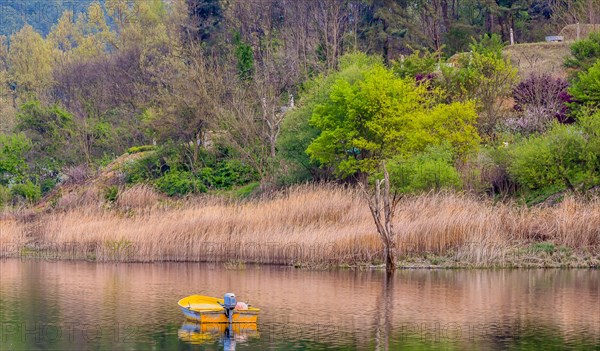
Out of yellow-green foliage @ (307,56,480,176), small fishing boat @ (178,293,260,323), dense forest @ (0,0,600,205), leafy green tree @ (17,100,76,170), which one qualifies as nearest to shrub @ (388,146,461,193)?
dense forest @ (0,0,600,205)

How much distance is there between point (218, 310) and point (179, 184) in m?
30.2

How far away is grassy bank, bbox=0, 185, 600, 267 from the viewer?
115ft

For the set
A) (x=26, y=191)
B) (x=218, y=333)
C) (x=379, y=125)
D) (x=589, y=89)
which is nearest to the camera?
(x=218, y=333)

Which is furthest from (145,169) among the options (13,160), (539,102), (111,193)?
(539,102)

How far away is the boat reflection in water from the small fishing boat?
0.13 meters

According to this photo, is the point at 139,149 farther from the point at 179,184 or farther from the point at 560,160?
the point at 560,160

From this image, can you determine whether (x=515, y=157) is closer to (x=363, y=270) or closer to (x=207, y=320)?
(x=363, y=270)

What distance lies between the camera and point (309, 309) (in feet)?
88.5

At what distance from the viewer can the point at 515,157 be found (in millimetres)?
43906

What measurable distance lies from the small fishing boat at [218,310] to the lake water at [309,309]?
1.00 feet

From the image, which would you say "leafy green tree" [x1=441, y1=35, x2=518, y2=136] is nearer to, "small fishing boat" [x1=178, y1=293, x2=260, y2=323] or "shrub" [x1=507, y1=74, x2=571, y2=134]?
"shrub" [x1=507, y1=74, x2=571, y2=134]

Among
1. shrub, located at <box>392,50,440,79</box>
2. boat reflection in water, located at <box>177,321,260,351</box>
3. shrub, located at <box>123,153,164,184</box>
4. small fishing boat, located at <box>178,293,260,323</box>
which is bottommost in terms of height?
boat reflection in water, located at <box>177,321,260,351</box>

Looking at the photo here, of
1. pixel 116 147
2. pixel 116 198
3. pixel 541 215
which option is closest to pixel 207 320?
pixel 541 215

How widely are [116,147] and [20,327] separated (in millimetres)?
44512
